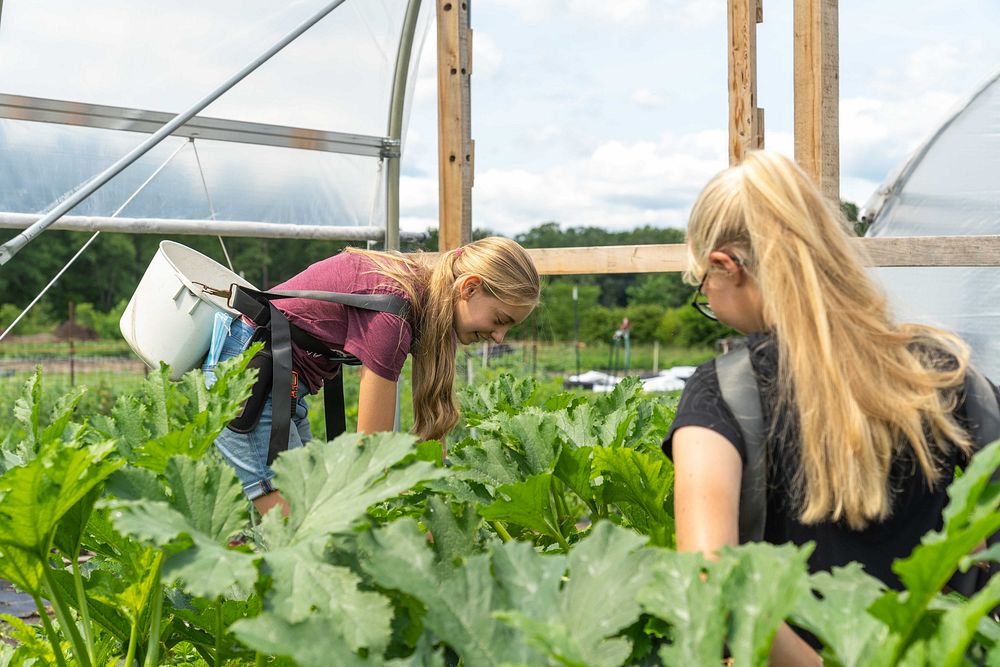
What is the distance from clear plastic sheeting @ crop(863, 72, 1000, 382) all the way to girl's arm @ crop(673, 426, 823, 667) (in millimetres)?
4635

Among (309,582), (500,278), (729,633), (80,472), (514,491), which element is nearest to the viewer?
(729,633)

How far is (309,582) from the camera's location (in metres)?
0.96

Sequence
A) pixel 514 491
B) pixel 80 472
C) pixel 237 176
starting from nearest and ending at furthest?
1. pixel 80 472
2. pixel 514 491
3. pixel 237 176

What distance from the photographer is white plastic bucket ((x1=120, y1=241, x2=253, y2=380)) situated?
2668 millimetres

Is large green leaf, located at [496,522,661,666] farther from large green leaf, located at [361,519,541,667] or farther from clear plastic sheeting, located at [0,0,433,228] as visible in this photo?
clear plastic sheeting, located at [0,0,433,228]

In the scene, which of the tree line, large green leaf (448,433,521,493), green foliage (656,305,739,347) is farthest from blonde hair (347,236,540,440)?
green foliage (656,305,739,347)

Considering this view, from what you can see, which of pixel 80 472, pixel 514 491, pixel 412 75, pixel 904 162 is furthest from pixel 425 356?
pixel 904 162

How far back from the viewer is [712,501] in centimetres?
108

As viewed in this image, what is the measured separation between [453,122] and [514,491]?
138 inches

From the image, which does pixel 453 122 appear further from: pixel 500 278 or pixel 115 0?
pixel 500 278

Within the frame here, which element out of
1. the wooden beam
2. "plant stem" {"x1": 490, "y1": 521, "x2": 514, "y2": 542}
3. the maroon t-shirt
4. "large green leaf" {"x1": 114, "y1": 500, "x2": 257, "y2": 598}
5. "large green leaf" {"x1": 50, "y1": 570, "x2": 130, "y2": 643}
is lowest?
"large green leaf" {"x1": 50, "y1": 570, "x2": 130, "y2": 643}

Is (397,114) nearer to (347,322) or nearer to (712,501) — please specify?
(347,322)

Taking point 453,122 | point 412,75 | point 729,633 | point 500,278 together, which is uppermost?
point 412,75

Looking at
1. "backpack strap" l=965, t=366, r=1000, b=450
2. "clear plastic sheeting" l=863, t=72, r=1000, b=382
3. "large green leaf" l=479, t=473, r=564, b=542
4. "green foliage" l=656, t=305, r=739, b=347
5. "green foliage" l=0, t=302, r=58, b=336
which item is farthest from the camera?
"green foliage" l=656, t=305, r=739, b=347
